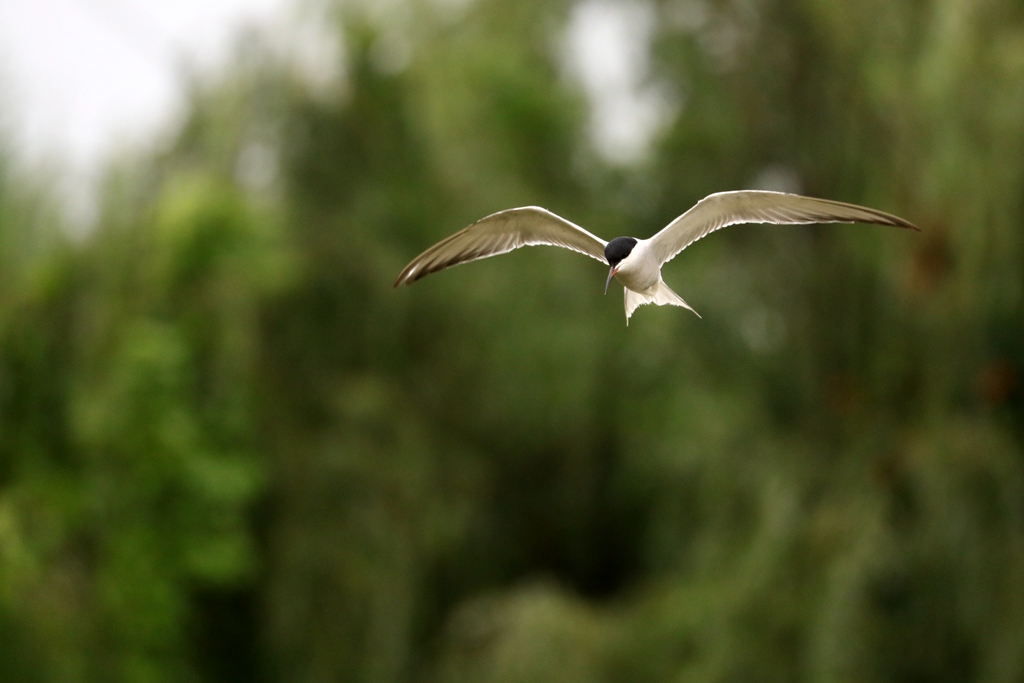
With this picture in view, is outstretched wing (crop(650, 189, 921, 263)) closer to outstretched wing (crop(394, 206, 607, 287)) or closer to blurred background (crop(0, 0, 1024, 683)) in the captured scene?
outstretched wing (crop(394, 206, 607, 287))

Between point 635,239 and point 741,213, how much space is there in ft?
0.75

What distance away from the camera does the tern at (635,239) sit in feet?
6.17

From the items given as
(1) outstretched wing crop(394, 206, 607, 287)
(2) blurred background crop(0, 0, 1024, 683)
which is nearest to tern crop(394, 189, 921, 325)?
(1) outstretched wing crop(394, 206, 607, 287)

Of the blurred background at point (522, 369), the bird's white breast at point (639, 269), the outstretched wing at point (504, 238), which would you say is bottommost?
the bird's white breast at point (639, 269)

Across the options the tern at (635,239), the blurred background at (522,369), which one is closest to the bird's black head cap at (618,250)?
the tern at (635,239)

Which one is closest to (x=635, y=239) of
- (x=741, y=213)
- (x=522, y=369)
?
(x=741, y=213)

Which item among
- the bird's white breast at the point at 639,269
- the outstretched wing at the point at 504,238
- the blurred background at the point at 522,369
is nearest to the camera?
the bird's white breast at the point at 639,269

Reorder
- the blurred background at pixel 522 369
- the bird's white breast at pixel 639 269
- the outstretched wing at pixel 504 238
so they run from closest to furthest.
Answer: the bird's white breast at pixel 639 269
the outstretched wing at pixel 504 238
the blurred background at pixel 522 369

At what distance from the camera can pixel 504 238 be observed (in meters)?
2.12

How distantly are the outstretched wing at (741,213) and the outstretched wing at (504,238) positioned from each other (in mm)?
111

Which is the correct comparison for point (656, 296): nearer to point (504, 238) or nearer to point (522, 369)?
point (504, 238)

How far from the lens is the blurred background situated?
15.6 feet

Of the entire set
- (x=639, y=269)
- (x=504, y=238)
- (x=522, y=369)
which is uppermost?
(x=522, y=369)

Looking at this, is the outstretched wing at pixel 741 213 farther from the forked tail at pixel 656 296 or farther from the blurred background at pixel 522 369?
the blurred background at pixel 522 369
